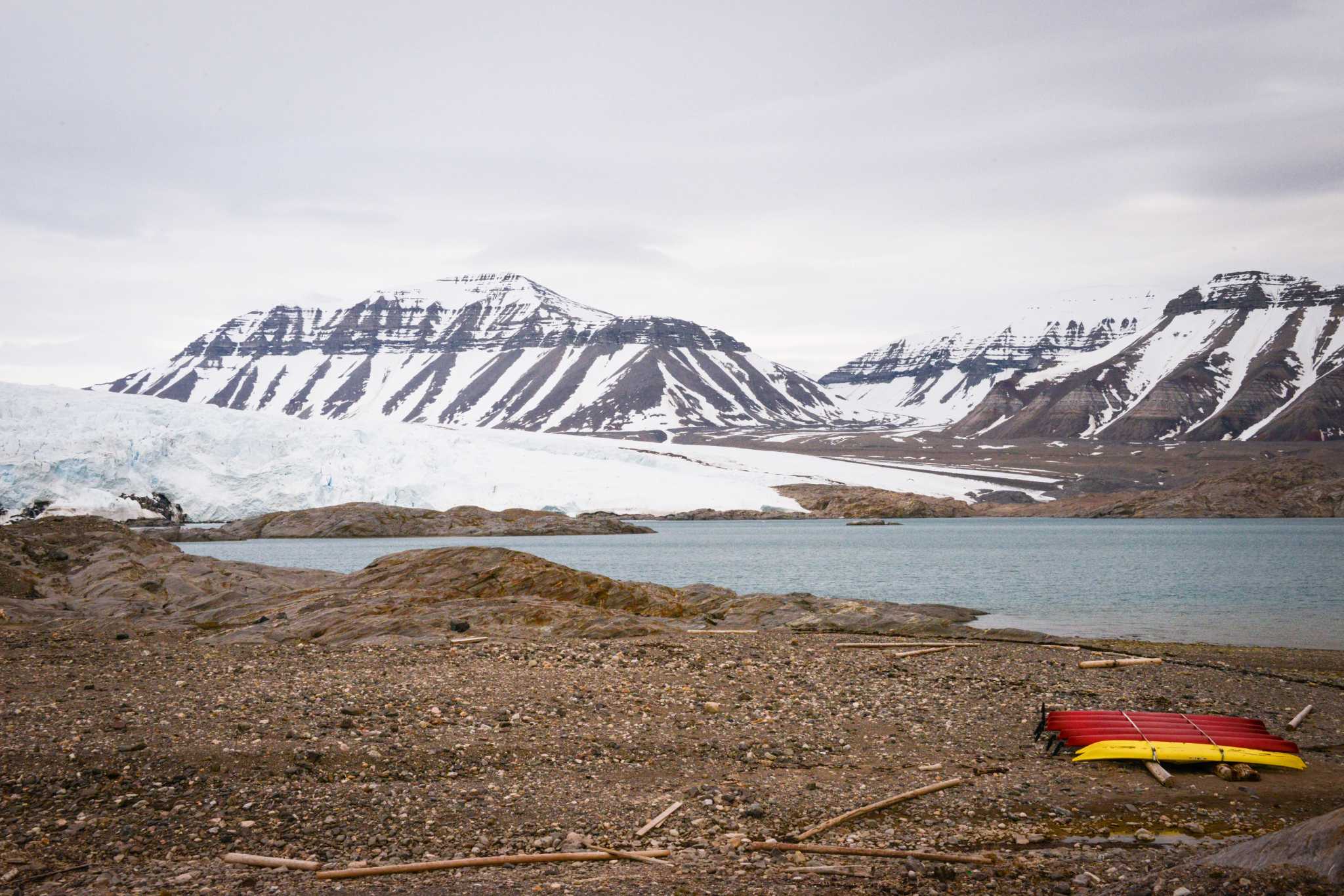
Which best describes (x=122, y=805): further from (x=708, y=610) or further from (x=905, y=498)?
(x=905, y=498)

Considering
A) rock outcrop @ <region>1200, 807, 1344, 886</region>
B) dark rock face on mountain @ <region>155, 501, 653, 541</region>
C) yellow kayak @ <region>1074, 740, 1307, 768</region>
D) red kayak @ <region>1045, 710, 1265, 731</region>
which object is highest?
rock outcrop @ <region>1200, 807, 1344, 886</region>

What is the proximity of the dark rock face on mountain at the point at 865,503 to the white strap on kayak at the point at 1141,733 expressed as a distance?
285 ft

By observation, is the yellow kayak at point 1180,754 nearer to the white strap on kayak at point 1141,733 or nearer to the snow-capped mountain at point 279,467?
the white strap on kayak at point 1141,733

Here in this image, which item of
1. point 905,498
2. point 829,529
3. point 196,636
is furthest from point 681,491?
point 196,636

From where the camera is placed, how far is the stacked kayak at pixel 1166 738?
9.62 meters

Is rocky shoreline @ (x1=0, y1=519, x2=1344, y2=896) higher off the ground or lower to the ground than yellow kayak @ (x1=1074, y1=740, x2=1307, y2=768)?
lower

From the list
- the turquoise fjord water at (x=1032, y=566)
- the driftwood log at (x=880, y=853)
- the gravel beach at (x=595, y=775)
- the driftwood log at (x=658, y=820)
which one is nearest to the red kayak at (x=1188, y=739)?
the gravel beach at (x=595, y=775)

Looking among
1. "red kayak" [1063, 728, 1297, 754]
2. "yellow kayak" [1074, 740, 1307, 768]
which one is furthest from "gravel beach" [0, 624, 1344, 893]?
"red kayak" [1063, 728, 1297, 754]

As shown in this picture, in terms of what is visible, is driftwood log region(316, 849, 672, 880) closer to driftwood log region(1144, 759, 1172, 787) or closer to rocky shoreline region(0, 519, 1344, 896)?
rocky shoreline region(0, 519, 1344, 896)

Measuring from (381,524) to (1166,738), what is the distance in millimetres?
61556

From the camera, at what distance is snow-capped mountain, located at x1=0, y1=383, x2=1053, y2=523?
56.2 m

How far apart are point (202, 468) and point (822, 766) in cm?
6252

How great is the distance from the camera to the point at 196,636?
682 inches

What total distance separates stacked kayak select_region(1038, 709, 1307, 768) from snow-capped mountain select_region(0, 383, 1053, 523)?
184 ft
